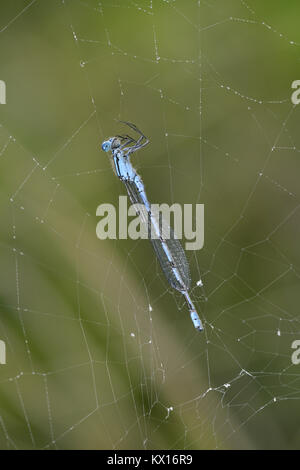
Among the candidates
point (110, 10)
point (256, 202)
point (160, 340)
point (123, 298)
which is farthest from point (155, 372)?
point (110, 10)

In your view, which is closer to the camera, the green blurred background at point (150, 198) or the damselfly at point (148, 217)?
the damselfly at point (148, 217)

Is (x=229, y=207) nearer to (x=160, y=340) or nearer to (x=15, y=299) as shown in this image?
(x=160, y=340)

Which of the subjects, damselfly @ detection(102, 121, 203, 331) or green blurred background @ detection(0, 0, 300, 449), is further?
green blurred background @ detection(0, 0, 300, 449)

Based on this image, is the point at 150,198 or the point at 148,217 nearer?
the point at 148,217
